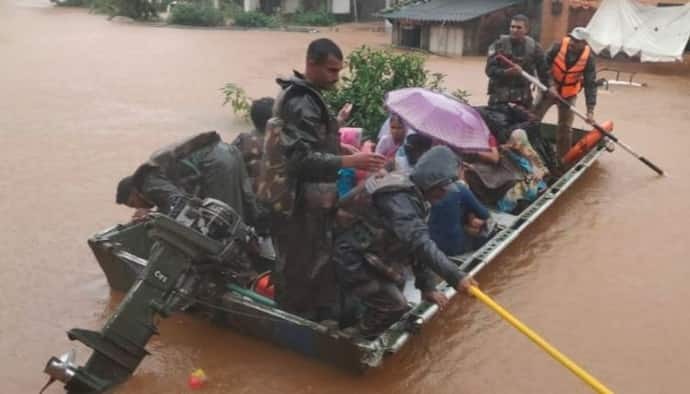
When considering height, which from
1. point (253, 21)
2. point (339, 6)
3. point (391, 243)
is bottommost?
point (391, 243)

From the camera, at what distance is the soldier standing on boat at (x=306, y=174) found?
3502 mm

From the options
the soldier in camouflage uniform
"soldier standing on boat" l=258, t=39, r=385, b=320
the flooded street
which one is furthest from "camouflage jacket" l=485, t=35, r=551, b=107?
"soldier standing on boat" l=258, t=39, r=385, b=320

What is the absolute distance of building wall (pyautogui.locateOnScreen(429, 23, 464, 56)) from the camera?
17.7 m

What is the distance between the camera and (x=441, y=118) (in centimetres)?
509

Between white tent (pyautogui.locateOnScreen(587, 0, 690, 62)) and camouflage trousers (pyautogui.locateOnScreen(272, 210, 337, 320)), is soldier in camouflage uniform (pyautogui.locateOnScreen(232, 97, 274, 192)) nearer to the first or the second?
camouflage trousers (pyautogui.locateOnScreen(272, 210, 337, 320))

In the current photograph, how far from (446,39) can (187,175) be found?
48.0 ft

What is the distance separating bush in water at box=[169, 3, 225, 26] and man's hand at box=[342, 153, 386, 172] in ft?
70.9

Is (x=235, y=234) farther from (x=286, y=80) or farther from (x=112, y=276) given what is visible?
(x=112, y=276)

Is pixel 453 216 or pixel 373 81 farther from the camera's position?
pixel 373 81

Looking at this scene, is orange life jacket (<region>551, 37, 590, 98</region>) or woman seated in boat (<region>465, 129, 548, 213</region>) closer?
woman seated in boat (<region>465, 129, 548, 213</region>)

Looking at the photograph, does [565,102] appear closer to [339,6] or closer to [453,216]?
[453,216]

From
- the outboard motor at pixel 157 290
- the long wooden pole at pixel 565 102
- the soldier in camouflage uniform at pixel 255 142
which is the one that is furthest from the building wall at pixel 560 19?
the outboard motor at pixel 157 290

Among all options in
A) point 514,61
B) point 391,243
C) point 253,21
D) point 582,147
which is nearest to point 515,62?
point 514,61

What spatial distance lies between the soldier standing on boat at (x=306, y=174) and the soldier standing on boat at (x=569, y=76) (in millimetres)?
4295
